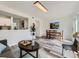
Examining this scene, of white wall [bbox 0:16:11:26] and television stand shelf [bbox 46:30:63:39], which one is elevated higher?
white wall [bbox 0:16:11:26]

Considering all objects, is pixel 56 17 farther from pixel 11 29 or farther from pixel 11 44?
pixel 11 44

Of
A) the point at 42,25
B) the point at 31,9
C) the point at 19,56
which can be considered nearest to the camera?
the point at 19,56

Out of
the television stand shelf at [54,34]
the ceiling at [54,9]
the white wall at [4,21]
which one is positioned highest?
the ceiling at [54,9]

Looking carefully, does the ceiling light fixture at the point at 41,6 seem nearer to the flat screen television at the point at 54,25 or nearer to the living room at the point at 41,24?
the living room at the point at 41,24

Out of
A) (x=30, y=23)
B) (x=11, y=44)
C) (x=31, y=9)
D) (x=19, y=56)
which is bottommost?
(x=19, y=56)

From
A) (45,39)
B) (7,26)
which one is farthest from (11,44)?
(45,39)

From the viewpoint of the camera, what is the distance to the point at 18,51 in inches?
99.1

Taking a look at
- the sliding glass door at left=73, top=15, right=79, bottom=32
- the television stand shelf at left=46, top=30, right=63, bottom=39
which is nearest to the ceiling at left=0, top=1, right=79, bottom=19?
the sliding glass door at left=73, top=15, right=79, bottom=32

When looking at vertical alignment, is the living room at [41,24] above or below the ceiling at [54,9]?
below

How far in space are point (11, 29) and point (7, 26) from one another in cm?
14

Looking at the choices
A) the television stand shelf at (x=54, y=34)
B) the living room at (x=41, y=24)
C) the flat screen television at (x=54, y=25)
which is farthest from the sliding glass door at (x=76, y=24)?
the flat screen television at (x=54, y=25)

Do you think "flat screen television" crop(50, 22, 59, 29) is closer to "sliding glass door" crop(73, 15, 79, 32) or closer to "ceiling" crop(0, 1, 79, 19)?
"ceiling" crop(0, 1, 79, 19)

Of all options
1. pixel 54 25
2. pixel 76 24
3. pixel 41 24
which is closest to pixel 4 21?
pixel 41 24

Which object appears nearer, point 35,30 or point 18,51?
point 35,30
